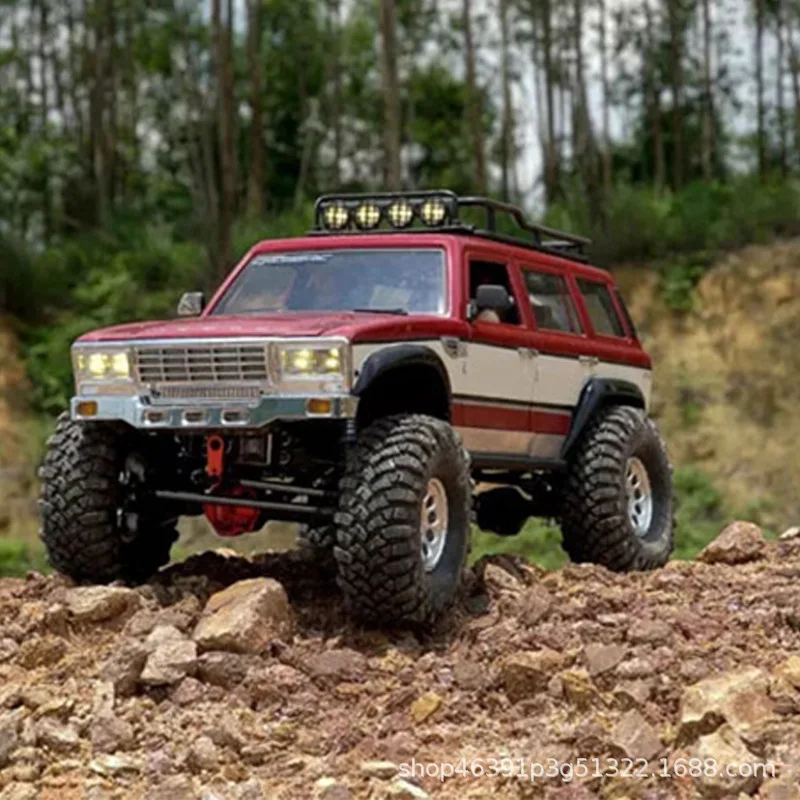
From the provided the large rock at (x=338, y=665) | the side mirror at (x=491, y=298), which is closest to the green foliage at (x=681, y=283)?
the side mirror at (x=491, y=298)

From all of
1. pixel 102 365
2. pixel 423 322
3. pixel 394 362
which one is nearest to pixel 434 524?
pixel 394 362

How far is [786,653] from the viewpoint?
6.05m

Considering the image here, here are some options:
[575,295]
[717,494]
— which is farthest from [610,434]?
[717,494]

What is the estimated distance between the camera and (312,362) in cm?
626

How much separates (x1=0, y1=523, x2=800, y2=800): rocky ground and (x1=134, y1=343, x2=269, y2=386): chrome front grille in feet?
3.10

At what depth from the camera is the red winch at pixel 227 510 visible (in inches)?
259

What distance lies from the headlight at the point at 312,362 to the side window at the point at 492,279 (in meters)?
1.55

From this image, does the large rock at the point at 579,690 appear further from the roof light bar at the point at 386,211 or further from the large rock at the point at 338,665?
the roof light bar at the point at 386,211

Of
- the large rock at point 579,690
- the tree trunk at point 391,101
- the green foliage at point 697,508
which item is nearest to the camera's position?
the large rock at point 579,690

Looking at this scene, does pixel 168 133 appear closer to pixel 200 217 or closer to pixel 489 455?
pixel 200 217

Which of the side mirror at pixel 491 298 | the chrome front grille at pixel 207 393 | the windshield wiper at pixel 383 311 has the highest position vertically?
the side mirror at pixel 491 298

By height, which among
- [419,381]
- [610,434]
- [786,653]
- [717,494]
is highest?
[419,381]

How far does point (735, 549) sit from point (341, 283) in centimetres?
290

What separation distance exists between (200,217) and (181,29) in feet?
21.2
